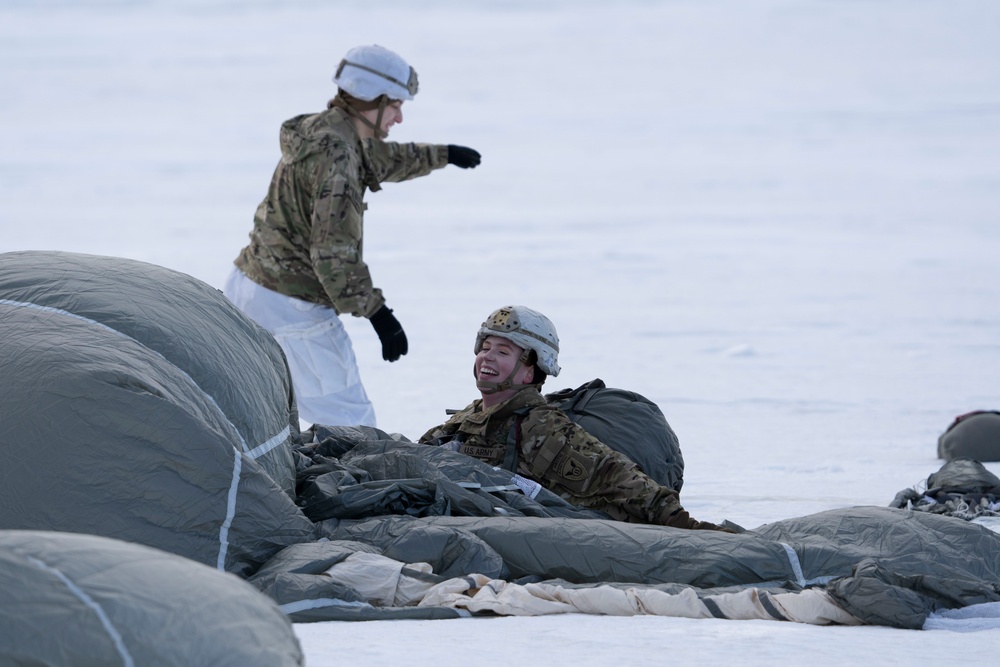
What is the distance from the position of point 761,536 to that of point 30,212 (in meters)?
16.3

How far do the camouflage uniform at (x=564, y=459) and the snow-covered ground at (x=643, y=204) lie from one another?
3.35 feet

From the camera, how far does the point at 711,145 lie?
25875 millimetres

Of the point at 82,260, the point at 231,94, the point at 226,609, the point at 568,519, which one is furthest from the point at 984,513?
the point at 231,94

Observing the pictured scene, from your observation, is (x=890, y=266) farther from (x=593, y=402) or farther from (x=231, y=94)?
(x=231, y=94)

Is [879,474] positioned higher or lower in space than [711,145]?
lower

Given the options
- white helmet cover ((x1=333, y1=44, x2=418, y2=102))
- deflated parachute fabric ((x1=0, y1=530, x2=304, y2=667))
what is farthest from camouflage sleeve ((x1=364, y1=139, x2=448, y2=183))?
deflated parachute fabric ((x1=0, y1=530, x2=304, y2=667))

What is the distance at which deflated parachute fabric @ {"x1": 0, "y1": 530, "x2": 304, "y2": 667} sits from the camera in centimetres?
200

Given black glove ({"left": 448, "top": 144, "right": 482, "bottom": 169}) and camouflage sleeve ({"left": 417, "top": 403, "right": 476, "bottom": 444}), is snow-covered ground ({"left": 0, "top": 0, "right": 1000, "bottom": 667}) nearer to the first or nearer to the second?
camouflage sleeve ({"left": 417, "top": 403, "right": 476, "bottom": 444})

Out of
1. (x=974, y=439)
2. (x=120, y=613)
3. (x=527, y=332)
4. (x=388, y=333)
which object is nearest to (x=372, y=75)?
(x=388, y=333)

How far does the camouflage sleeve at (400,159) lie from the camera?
561 centimetres

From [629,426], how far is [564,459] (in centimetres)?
43

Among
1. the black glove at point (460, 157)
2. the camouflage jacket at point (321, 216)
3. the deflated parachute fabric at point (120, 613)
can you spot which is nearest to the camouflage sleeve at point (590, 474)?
the camouflage jacket at point (321, 216)

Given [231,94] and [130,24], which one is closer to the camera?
[231,94]

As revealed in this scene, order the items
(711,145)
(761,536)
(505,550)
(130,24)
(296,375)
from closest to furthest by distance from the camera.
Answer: (505,550)
(761,536)
(296,375)
(711,145)
(130,24)
